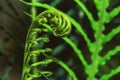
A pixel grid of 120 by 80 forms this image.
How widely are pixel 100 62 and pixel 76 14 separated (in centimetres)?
29

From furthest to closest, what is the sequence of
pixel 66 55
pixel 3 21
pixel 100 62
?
pixel 3 21 < pixel 66 55 < pixel 100 62

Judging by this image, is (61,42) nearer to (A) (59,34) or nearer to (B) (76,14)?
(B) (76,14)

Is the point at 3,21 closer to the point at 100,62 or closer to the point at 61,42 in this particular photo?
the point at 61,42

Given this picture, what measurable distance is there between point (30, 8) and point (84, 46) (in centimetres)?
19

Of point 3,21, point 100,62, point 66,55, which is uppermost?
point 3,21

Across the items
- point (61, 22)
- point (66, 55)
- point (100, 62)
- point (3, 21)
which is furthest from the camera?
point (3, 21)

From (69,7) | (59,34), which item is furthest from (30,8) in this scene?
(59,34)

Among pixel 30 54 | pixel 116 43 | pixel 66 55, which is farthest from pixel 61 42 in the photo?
pixel 30 54

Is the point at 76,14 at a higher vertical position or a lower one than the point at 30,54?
higher

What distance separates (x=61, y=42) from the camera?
3.26 feet

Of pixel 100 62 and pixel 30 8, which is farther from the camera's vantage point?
pixel 30 8

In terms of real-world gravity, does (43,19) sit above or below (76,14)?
below

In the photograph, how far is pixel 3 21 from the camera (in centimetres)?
131

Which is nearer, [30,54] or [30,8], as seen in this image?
[30,54]
